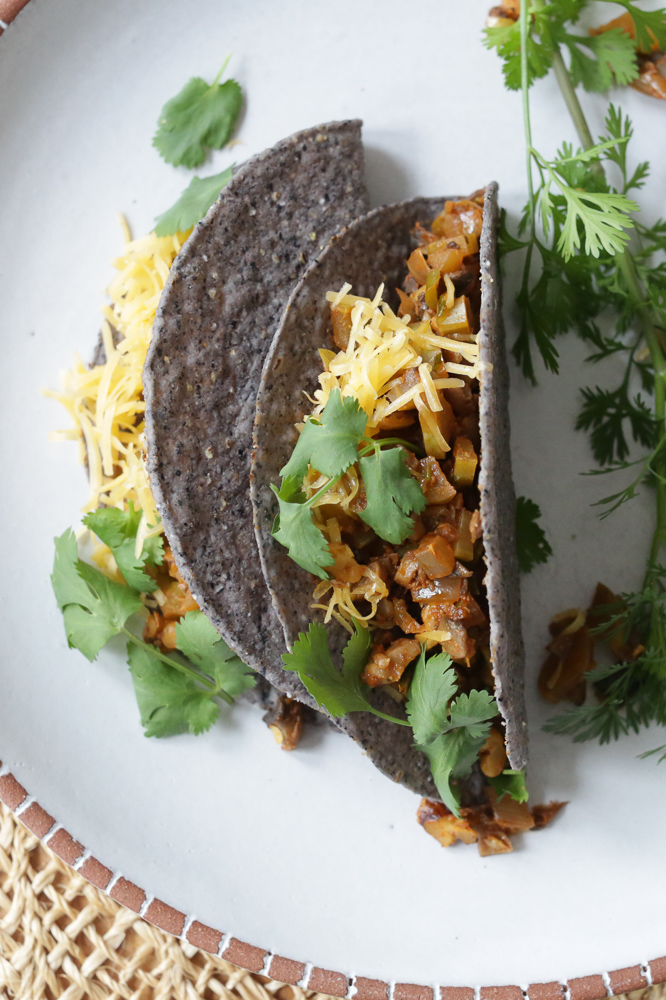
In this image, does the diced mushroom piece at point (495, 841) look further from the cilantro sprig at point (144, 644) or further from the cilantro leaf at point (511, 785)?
the cilantro sprig at point (144, 644)

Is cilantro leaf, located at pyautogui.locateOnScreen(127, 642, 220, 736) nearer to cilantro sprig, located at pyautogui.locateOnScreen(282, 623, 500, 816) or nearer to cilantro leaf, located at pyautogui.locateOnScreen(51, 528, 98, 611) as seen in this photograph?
cilantro leaf, located at pyautogui.locateOnScreen(51, 528, 98, 611)

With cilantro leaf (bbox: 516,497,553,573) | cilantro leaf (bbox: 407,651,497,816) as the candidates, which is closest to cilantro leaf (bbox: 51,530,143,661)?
cilantro leaf (bbox: 407,651,497,816)

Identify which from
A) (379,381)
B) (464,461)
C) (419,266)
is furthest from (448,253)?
(464,461)

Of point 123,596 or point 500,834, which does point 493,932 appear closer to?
point 500,834

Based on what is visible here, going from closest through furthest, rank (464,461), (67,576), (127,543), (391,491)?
(391,491) < (464,461) < (127,543) < (67,576)

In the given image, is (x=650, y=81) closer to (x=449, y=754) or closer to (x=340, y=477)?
(x=340, y=477)

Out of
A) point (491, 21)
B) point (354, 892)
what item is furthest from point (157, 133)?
point (354, 892)

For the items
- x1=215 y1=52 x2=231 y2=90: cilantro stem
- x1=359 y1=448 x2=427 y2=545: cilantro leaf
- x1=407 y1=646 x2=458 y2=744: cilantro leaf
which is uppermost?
x1=215 y1=52 x2=231 y2=90: cilantro stem
